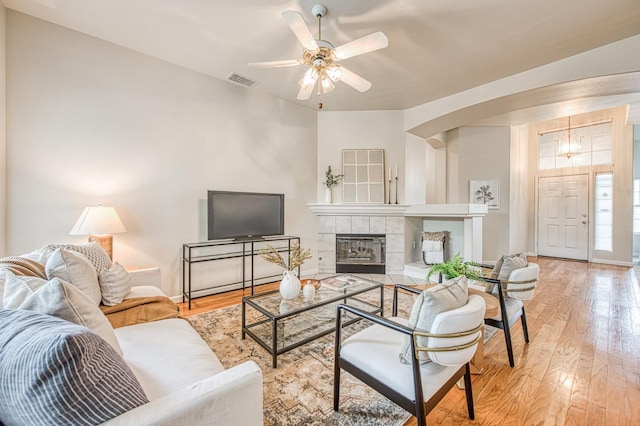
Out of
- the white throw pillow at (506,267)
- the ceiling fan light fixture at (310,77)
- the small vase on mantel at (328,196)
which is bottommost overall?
the white throw pillow at (506,267)

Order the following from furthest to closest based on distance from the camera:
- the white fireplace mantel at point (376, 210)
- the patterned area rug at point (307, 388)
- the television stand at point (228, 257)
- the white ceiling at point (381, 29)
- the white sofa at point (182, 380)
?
1. the white fireplace mantel at point (376, 210)
2. the television stand at point (228, 257)
3. the white ceiling at point (381, 29)
4. the patterned area rug at point (307, 388)
5. the white sofa at point (182, 380)

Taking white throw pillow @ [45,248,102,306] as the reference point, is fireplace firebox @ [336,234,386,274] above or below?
below

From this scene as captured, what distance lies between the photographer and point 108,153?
9.66ft

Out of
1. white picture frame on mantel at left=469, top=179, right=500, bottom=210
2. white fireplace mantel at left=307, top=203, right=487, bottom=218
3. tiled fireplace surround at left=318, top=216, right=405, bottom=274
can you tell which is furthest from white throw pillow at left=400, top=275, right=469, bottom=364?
white picture frame on mantel at left=469, top=179, right=500, bottom=210

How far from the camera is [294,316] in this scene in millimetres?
2562

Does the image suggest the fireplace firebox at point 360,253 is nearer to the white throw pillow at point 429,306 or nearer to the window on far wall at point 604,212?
the white throw pillow at point 429,306

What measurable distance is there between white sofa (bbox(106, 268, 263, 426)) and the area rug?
21.6 inches

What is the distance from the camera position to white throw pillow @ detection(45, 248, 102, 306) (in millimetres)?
1575

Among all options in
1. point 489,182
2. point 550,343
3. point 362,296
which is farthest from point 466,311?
point 489,182

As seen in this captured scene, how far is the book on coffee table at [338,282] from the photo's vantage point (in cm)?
270

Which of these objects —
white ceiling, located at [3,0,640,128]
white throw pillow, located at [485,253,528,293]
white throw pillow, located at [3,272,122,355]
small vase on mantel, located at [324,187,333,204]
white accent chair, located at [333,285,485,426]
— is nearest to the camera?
white throw pillow, located at [3,272,122,355]

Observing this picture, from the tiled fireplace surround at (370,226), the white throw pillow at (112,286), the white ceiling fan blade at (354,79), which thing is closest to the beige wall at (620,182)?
the tiled fireplace surround at (370,226)

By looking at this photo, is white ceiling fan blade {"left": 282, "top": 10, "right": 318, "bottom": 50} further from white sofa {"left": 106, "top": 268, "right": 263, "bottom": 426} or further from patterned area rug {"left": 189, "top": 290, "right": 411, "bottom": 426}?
patterned area rug {"left": 189, "top": 290, "right": 411, "bottom": 426}

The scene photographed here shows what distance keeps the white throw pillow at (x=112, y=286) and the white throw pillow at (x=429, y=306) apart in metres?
1.92
